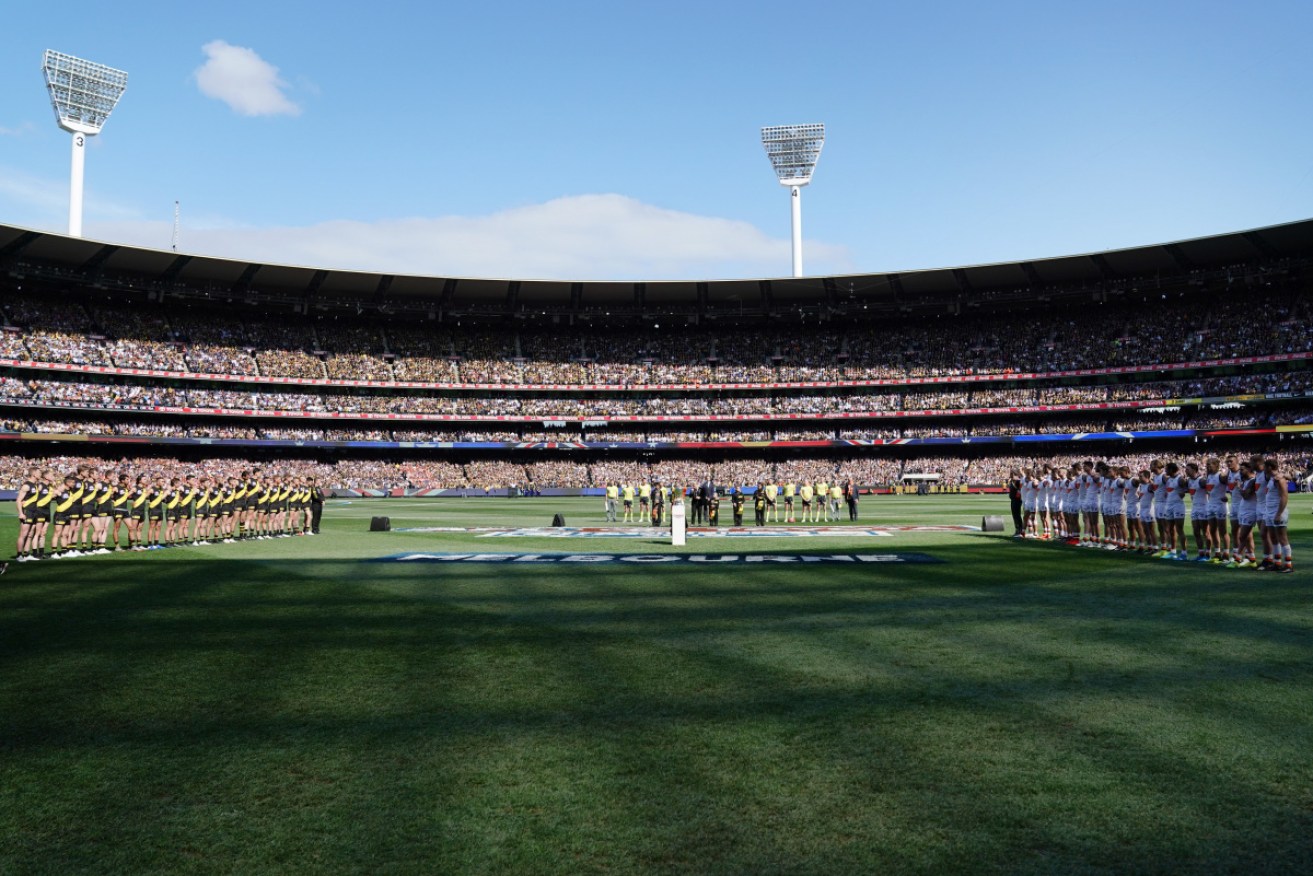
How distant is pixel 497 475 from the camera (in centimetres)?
7000

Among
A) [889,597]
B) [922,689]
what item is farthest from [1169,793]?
[889,597]

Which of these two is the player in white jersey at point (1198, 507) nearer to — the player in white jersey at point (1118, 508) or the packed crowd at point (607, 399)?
the player in white jersey at point (1118, 508)

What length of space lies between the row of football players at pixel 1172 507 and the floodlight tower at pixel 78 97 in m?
66.2

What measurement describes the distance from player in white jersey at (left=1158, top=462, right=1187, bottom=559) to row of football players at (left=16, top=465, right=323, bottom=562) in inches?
832

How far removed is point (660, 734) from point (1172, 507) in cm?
1485

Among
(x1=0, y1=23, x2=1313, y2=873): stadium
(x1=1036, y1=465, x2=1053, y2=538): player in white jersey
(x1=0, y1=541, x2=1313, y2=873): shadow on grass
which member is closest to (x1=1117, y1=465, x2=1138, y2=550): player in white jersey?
(x1=0, y1=23, x2=1313, y2=873): stadium

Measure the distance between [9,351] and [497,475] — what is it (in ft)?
109

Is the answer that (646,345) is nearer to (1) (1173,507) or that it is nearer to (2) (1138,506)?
(2) (1138,506)

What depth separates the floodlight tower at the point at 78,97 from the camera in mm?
61781

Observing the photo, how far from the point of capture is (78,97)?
206 feet

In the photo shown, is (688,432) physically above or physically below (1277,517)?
above

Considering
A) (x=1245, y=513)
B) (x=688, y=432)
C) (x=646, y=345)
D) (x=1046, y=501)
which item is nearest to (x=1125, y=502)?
(x=1245, y=513)

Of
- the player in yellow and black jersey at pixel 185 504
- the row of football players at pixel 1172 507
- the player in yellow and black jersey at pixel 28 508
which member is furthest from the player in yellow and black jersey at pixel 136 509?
the row of football players at pixel 1172 507

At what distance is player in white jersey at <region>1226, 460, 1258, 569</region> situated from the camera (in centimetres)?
1445
